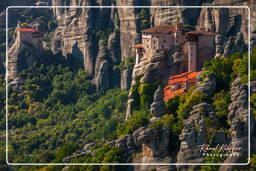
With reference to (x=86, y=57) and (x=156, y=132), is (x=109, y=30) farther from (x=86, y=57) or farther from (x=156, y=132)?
(x=156, y=132)

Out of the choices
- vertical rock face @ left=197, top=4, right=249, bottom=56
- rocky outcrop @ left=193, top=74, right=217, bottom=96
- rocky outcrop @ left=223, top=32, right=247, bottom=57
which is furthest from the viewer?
vertical rock face @ left=197, top=4, right=249, bottom=56

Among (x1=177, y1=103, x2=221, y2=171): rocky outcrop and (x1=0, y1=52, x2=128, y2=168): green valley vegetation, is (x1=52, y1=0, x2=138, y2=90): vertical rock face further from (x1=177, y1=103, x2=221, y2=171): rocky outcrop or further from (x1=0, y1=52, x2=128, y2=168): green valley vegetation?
(x1=177, y1=103, x2=221, y2=171): rocky outcrop

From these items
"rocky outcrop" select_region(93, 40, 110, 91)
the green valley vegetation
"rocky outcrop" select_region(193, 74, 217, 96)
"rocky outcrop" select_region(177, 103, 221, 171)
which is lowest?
the green valley vegetation

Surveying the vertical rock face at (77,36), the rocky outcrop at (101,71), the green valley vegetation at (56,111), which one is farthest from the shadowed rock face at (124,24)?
the green valley vegetation at (56,111)

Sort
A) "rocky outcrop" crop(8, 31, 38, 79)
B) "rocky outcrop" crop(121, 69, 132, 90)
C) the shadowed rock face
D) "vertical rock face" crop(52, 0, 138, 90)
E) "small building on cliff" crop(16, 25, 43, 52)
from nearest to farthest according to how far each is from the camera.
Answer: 1. the shadowed rock face
2. "rocky outcrop" crop(121, 69, 132, 90)
3. "vertical rock face" crop(52, 0, 138, 90)
4. "rocky outcrop" crop(8, 31, 38, 79)
5. "small building on cliff" crop(16, 25, 43, 52)

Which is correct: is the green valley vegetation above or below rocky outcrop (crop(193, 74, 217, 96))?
below

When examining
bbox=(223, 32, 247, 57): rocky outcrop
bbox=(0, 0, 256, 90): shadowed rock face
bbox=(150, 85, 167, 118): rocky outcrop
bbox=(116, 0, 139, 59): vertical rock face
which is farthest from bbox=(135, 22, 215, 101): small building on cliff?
bbox=(116, 0, 139, 59): vertical rock face

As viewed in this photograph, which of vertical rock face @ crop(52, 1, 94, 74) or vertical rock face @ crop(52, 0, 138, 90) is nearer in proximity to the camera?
vertical rock face @ crop(52, 0, 138, 90)

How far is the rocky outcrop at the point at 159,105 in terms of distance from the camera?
8625 centimetres

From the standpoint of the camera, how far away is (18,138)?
105625 millimetres

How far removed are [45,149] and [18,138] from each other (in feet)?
11.5

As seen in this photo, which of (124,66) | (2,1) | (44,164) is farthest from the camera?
(2,1)

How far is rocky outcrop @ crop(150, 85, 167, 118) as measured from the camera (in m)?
86.2

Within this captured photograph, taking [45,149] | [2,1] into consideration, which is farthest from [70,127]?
[2,1]
